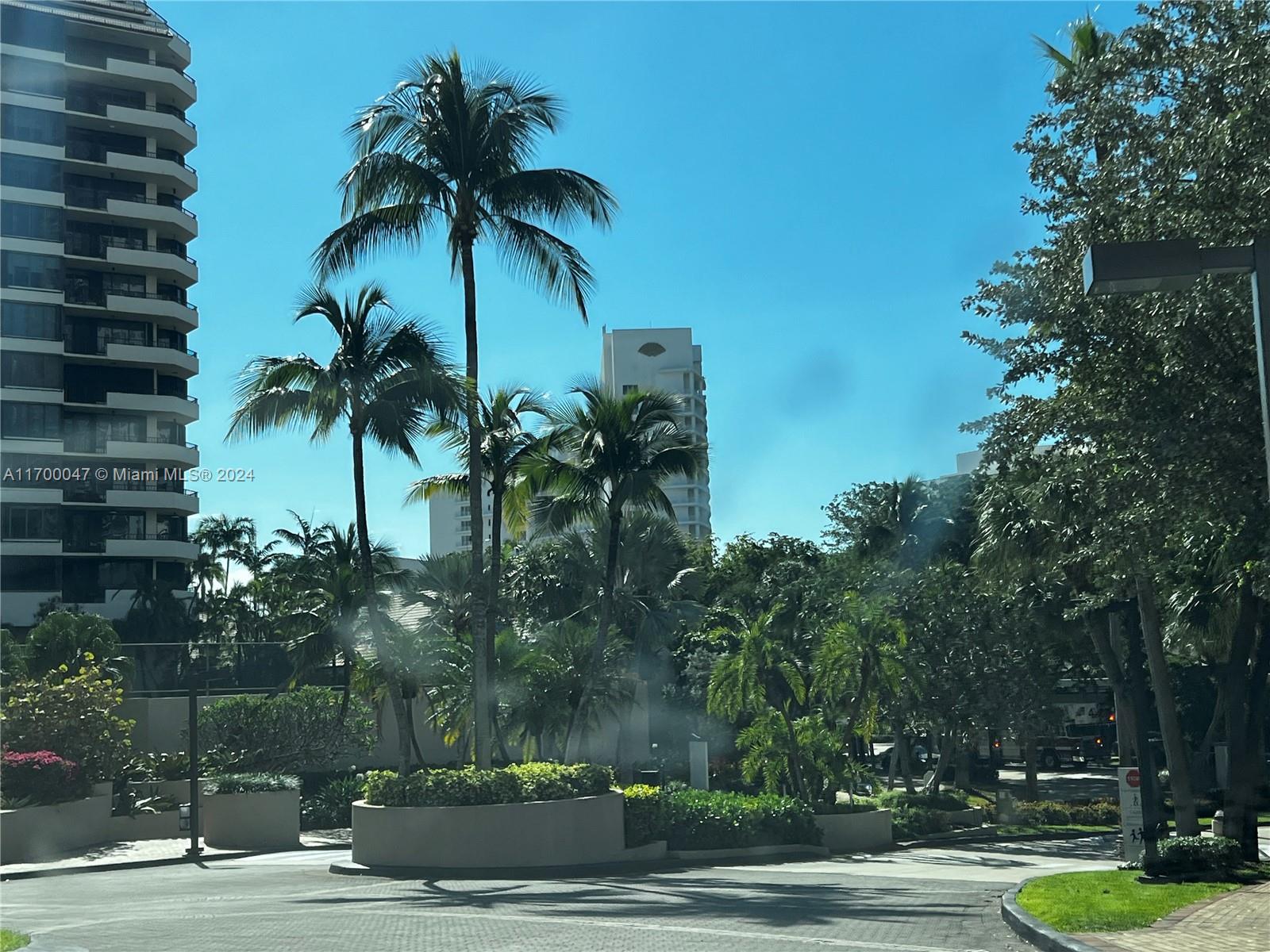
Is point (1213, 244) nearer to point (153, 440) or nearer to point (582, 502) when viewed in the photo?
point (582, 502)

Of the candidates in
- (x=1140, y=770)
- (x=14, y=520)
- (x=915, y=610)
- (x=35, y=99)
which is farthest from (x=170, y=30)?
(x=1140, y=770)

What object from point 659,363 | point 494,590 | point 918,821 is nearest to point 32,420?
point 494,590

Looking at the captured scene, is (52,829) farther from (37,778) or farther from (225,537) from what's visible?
(225,537)

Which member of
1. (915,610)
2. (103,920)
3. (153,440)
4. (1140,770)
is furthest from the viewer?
(153,440)

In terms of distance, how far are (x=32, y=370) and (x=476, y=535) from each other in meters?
47.7

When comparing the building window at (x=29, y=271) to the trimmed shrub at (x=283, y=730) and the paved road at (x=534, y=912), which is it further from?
the paved road at (x=534, y=912)

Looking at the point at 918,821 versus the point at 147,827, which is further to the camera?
the point at 918,821

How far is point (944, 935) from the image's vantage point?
11.9 m

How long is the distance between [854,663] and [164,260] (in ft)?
156

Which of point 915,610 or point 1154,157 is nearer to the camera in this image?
point 1154,157

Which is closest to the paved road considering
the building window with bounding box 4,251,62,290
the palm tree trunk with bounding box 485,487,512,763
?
the palm tree trunk with bounding box 485,487,512,763

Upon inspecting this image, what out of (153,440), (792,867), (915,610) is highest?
(153,440)

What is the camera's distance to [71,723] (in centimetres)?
3038

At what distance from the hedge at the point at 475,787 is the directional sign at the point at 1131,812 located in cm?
841
